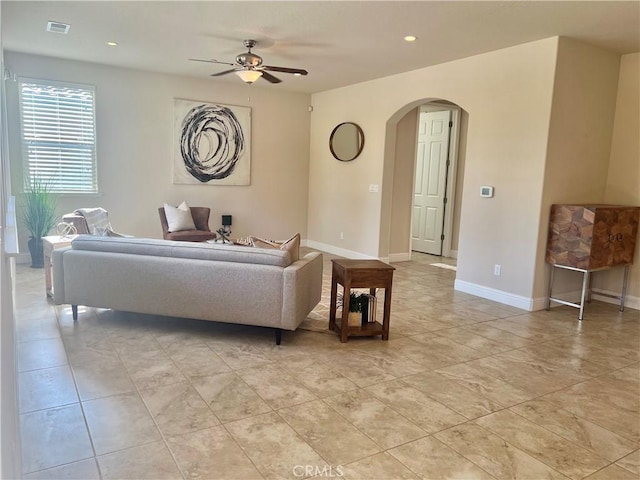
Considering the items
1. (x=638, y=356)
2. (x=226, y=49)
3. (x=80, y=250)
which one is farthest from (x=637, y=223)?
(x=80, y=250)

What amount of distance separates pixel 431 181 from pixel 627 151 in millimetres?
3257

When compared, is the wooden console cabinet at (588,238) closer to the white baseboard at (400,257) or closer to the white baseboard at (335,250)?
the white baseboard at (400,257)

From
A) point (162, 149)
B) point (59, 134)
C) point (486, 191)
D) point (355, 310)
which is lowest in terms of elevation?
point (355, 310)

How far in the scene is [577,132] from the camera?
466 centimetres

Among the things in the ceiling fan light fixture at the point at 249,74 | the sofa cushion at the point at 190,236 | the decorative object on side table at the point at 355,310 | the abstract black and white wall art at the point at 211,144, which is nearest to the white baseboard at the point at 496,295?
the decorative object on side table at the point at 355,310

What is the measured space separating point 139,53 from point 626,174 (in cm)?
571

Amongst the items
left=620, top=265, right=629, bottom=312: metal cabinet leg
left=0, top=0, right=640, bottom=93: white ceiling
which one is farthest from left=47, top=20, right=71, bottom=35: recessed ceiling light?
left=620, top=265, right=629, bottom=312: metal cabinet leg

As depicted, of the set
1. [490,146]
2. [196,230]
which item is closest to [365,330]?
[490,146]

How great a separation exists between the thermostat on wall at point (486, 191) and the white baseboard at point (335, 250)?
2.14 metres

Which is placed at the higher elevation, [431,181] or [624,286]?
[431,181]

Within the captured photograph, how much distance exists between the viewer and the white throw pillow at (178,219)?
6.32 meters

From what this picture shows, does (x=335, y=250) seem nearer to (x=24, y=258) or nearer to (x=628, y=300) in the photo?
(x=628, y=300)

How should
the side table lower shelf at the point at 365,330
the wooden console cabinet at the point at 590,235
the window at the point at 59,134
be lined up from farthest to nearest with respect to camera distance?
the window at the point at 59,134 < the wooden console cabinet at the point at 590,235 < the side table lower shelf at the point at 365,330

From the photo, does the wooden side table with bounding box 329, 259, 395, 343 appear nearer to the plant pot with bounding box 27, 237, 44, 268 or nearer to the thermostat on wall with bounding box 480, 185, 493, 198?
the thermostat on wall with bounding box 480, 185, 493, 198
